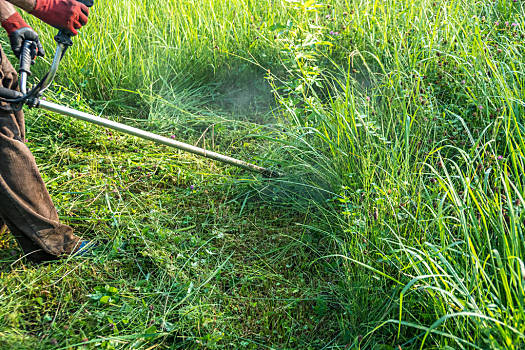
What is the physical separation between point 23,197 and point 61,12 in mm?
817

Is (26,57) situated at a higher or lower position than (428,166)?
higher

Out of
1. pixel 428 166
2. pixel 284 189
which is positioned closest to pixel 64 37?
pixel 284 189

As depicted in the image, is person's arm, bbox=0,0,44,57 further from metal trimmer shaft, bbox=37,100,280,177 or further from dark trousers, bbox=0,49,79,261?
metal trimmer shaft, bbox=37,100,280,177

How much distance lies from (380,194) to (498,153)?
0.76 metres

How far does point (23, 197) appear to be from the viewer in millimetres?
2199

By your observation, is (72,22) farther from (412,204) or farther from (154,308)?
(412,204)

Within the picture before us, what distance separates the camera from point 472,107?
274 cm

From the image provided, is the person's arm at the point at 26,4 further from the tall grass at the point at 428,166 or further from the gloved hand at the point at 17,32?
the tall grass at the point at 428,166

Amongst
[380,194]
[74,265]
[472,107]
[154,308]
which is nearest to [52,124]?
[74,265]

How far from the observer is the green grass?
188 centimetres

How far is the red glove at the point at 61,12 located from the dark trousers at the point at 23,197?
0.80ft

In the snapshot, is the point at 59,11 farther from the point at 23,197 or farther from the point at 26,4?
the point at 23,197

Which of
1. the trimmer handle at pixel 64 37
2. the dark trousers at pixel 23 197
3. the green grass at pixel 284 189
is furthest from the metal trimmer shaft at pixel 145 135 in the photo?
the trimmer handle at pixel 64 37

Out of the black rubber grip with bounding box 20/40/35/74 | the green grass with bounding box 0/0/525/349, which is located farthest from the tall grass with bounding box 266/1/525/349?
the black rubber grip with bounding box 20/40/35/74
